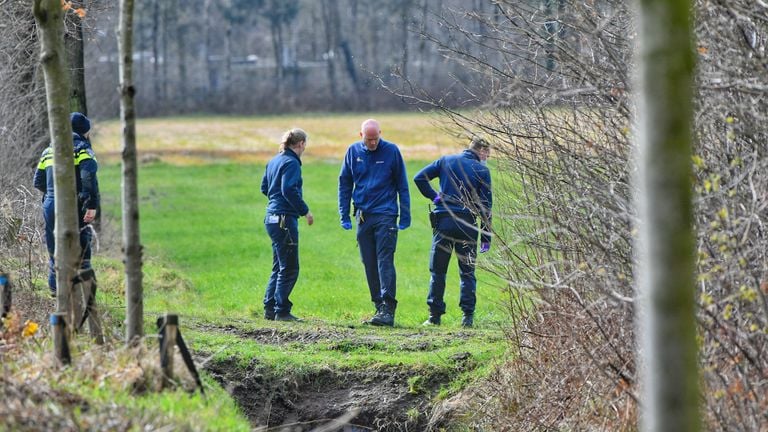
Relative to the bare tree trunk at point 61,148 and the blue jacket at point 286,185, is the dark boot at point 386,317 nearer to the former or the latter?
the blue jacket at point 286,185

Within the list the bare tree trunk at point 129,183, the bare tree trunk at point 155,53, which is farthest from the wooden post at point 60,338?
the bare tree trunk at point 155,53

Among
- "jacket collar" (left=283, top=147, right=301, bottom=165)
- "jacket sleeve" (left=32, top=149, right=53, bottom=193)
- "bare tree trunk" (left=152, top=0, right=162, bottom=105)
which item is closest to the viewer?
"jacket sleeve" (left=32, top=149, right=53, bottom=193)

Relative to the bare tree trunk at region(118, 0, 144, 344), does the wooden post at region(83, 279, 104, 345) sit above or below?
below

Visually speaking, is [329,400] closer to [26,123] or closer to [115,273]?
[115,273]

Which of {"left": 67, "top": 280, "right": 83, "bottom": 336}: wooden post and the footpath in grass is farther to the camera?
the footpath in grass

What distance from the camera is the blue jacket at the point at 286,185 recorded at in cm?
1354

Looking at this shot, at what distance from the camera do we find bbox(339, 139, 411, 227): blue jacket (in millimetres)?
13469

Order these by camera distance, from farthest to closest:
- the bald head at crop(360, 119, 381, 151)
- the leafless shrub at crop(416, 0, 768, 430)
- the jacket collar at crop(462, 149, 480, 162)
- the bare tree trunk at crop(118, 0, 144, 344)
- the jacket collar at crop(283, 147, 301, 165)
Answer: the jacket collar at crop(283, 147, 301, 165), the bald head at crop(360, 119, 381, 151), the jacket collar at crop(462, 149, 480, 162), the bare tree trunk at crop(118, 0, 144, 344), the leafless shrub at crop(416, 0, 768, 430)

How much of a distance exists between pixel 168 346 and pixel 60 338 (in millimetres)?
711

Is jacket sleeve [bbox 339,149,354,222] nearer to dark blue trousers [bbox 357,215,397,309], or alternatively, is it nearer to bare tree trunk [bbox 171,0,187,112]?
dark blue trousers [bbox 357,215,397,309]

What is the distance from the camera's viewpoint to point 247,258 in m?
22.9

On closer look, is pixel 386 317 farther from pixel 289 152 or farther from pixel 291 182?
pixel 289 152

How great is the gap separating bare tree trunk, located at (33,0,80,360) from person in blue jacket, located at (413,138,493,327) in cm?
472

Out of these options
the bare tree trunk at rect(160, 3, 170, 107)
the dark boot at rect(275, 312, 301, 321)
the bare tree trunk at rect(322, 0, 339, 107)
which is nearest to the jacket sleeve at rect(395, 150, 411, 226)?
the dark boot at rect(275, 312, 301, 321)
